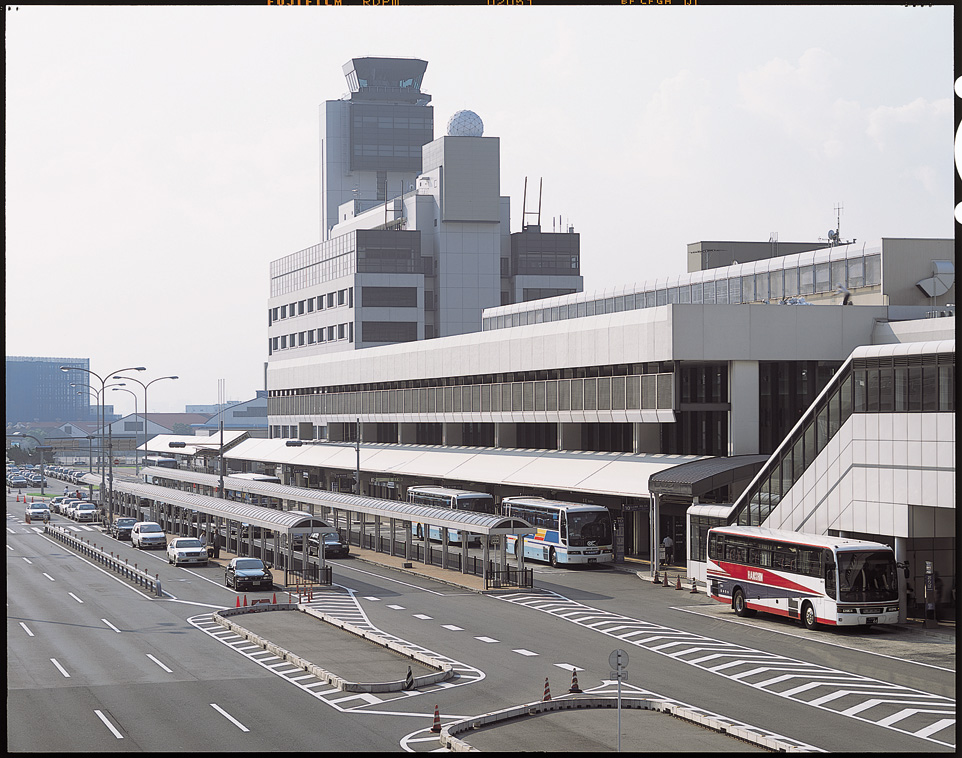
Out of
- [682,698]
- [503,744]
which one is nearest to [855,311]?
[682,698]

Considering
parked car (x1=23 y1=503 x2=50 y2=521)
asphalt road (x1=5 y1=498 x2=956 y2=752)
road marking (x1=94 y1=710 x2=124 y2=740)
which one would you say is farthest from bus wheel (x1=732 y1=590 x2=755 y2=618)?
parked car (x1=23 y1=503 x2=50 y2=521)

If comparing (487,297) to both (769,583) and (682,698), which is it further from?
(682,698)

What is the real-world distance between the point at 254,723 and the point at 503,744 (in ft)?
20.2

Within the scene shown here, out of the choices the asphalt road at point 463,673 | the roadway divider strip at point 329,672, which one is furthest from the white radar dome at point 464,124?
the roadway divider strip at point 329,672

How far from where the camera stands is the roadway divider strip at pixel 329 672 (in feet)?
109

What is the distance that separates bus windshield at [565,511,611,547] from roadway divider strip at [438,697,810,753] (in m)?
31.9

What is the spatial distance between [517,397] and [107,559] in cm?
2741

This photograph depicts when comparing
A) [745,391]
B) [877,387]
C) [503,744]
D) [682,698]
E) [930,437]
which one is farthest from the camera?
[745,391]

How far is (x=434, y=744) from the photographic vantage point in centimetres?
2686

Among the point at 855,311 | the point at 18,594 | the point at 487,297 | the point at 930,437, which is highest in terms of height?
the point at 487,297

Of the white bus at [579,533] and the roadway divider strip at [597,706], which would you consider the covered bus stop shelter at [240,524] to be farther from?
the roadway divider strip at [597,706]

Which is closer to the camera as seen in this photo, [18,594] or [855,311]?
[18,594]

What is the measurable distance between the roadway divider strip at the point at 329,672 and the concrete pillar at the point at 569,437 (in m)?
30.1

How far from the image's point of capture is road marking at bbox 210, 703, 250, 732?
28328 millimetres
